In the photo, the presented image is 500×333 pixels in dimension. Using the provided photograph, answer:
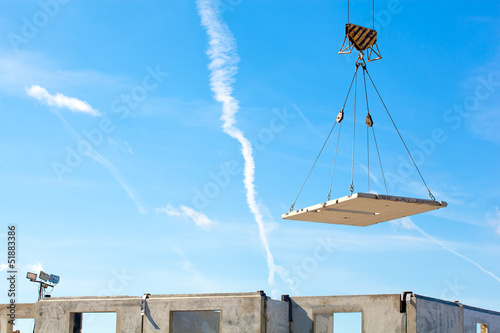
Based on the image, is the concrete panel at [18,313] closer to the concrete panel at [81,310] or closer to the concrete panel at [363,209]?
the concrete panel at [81,310]

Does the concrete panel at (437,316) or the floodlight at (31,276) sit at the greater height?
the floodlight at (31,276)

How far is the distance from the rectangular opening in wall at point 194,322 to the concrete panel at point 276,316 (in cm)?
458

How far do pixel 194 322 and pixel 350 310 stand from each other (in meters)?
6.72

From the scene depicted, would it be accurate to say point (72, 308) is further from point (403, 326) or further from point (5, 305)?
point (403, 326)

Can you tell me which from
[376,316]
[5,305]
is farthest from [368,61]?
[5,305]

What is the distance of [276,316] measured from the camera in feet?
65.3

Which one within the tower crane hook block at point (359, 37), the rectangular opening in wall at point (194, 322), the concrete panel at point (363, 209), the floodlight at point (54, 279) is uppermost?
the tower crane hook block at point (359, 37)

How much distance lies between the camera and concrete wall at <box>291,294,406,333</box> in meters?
18.7

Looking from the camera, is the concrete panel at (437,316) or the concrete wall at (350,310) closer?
the concrete panel at (437,316)

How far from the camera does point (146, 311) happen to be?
2044 cm

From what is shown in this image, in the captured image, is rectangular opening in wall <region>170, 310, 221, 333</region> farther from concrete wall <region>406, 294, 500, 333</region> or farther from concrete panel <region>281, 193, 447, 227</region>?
concrete wall <region>406, 294, 500, 333</region>

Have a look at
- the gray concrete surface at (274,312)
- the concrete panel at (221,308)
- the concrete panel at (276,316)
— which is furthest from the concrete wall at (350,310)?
the concrete panel at (221,308)

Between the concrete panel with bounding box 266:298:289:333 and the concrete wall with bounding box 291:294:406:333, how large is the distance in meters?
0.29

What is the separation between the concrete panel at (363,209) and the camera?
50.5ft
